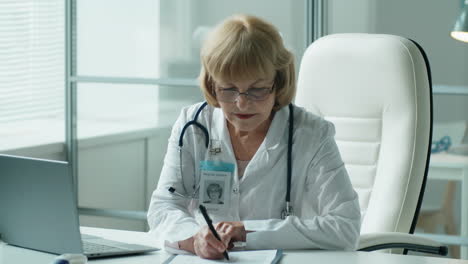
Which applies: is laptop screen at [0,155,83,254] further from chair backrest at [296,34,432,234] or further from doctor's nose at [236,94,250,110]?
chair backrest at [296,34,432,234]

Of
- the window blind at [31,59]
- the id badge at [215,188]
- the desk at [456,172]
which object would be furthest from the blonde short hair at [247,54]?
the window blind at [31,59]

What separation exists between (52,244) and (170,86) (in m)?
2.55

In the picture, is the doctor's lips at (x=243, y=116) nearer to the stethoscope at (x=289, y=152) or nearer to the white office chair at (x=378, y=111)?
the stethoscope at (x=289, y=152)

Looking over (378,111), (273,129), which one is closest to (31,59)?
(378,111)

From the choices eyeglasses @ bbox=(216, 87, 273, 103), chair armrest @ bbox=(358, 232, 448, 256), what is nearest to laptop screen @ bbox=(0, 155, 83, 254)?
eyeglasses @ bbox=(216, 87, 273, 103)

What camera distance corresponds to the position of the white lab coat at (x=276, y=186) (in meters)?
2.07

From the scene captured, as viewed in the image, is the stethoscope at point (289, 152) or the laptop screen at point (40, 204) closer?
the laptop screen at point (40, 204)

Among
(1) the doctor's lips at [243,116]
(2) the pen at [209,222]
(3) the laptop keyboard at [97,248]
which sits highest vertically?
(1) the doctor's lips at [243,116]

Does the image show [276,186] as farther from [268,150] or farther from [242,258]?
[242,258]

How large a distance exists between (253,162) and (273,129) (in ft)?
0.35

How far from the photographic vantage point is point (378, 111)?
8.77 feet

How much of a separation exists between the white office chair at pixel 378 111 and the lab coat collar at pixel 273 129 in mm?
460

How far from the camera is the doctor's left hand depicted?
2.00 meters

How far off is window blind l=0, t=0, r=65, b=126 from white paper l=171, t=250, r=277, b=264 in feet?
8.90
